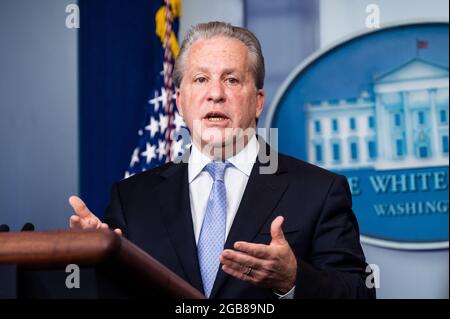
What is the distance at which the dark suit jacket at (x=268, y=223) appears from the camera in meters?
1.56

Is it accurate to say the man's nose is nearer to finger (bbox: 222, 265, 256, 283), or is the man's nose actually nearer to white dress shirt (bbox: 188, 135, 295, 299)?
white dress shirt (bbox: 188, 135, 295, 299)

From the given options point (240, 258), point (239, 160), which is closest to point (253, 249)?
point (240, 258)

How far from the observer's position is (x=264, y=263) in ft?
4.16

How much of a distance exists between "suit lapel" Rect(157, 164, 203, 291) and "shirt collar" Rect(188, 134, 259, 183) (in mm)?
26

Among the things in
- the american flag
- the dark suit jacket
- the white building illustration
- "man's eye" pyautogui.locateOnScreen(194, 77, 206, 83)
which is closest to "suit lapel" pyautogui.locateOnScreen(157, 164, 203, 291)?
the dark suit jacket

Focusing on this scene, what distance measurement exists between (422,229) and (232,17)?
3.81 ft

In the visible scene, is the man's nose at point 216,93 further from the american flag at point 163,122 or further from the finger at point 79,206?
the american flag at point 163,122

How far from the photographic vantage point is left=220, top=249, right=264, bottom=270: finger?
3.95ft

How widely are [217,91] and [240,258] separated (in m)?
0.69

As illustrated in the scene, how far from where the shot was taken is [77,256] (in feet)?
2.98

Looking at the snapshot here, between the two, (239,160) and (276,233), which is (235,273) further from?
(239,160)

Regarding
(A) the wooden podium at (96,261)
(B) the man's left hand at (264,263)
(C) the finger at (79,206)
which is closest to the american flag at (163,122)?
(C) the finger at (79,206)

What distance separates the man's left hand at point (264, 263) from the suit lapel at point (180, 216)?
269 mm
